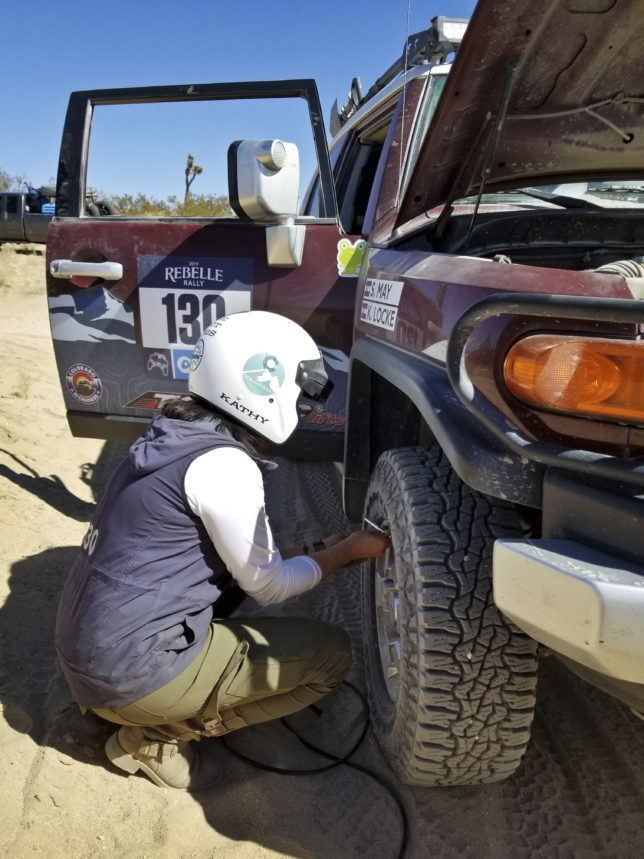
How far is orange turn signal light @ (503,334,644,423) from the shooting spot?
1.37 meters

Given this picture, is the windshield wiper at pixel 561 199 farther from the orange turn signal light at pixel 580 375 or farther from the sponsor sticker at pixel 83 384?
the sponsor sticker at pixel 83 384

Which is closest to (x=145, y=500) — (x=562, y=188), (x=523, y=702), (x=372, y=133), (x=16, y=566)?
(x=523, y=702)

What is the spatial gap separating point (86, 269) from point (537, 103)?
7.52 ft

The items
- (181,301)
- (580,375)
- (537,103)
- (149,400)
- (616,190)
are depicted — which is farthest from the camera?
(149,400)

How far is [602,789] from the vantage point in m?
2.13

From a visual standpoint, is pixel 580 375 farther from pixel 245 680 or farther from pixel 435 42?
pixel 435 42

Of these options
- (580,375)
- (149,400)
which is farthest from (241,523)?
(149,400)

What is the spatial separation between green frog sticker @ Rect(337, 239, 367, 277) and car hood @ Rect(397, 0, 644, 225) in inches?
36.4

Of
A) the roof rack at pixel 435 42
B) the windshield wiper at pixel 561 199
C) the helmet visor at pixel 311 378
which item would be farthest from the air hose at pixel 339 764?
the roof rack at pixel 435 42

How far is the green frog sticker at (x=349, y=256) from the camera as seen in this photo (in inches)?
128

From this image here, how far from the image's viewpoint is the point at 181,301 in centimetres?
340

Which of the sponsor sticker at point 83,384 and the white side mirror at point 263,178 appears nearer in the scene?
the white side mirror at point 263,178

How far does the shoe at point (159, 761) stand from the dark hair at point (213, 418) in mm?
960

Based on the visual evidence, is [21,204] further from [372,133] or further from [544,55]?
[544,55]
